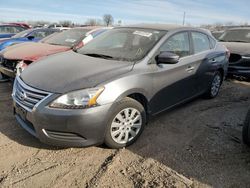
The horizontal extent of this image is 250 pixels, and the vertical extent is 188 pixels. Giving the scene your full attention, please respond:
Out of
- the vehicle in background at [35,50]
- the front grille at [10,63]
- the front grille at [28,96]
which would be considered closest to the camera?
the front grille at [28,96]

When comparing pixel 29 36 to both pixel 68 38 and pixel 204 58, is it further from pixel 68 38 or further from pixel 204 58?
pixel 204 58

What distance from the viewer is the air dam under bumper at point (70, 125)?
120 inches

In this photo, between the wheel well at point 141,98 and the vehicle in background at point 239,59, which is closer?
the wheel well at point 141,98

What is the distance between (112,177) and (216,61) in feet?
11.9

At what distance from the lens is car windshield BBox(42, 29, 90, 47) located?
6891mm

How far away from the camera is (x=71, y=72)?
349cm

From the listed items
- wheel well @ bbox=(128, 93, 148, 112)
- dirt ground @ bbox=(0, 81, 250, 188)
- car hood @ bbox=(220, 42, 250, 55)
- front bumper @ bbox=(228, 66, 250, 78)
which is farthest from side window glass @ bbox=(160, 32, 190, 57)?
car hood @ bbox=(220, 42, 250, 55)

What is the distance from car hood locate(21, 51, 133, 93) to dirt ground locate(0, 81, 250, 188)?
84 centimetres

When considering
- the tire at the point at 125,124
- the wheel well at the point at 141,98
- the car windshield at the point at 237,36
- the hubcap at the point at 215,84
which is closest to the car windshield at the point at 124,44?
the wheel well at the point at 141,98

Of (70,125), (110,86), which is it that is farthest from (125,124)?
(70,125)

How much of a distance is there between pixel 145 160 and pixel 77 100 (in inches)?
43.3

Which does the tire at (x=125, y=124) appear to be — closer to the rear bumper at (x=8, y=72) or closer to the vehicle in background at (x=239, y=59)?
the rear bumper at (x=8, y=72)

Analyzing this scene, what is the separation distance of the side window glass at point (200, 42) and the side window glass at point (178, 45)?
27 cm

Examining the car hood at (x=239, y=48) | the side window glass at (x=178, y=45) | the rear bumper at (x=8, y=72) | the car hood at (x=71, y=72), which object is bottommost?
the rear bumper at (x=8, y=72)
